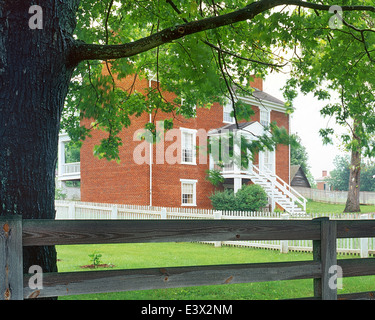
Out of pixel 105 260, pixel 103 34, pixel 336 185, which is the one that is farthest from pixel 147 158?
pixel 336 185

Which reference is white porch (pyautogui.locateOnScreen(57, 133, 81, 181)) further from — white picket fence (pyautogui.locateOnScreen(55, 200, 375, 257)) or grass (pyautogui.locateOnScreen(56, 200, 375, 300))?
grass (pyautogui.locateOnScreen(56, 200, 375, 300))

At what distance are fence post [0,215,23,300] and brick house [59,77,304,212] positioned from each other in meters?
20.9

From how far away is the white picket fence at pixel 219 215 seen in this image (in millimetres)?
16359

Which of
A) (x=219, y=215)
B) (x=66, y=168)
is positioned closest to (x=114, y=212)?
(x=219, y=215)

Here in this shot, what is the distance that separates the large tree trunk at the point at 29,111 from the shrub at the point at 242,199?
76.2 ft

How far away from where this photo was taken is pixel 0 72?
206 inches

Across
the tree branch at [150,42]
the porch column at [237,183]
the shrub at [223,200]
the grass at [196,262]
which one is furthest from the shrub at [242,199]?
the tree branch at [150,42]

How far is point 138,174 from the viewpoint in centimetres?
2686

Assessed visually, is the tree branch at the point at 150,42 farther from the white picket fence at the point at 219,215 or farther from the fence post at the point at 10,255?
the white picket fence at the point at 219,215

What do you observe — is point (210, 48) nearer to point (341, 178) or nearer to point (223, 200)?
point (223, 200)

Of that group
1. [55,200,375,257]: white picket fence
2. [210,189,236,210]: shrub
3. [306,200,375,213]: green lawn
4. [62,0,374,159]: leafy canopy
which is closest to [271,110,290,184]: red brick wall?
[306,200,375,213]: green lawn

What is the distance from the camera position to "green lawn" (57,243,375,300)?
933 cm

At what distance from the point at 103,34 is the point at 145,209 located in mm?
12075
